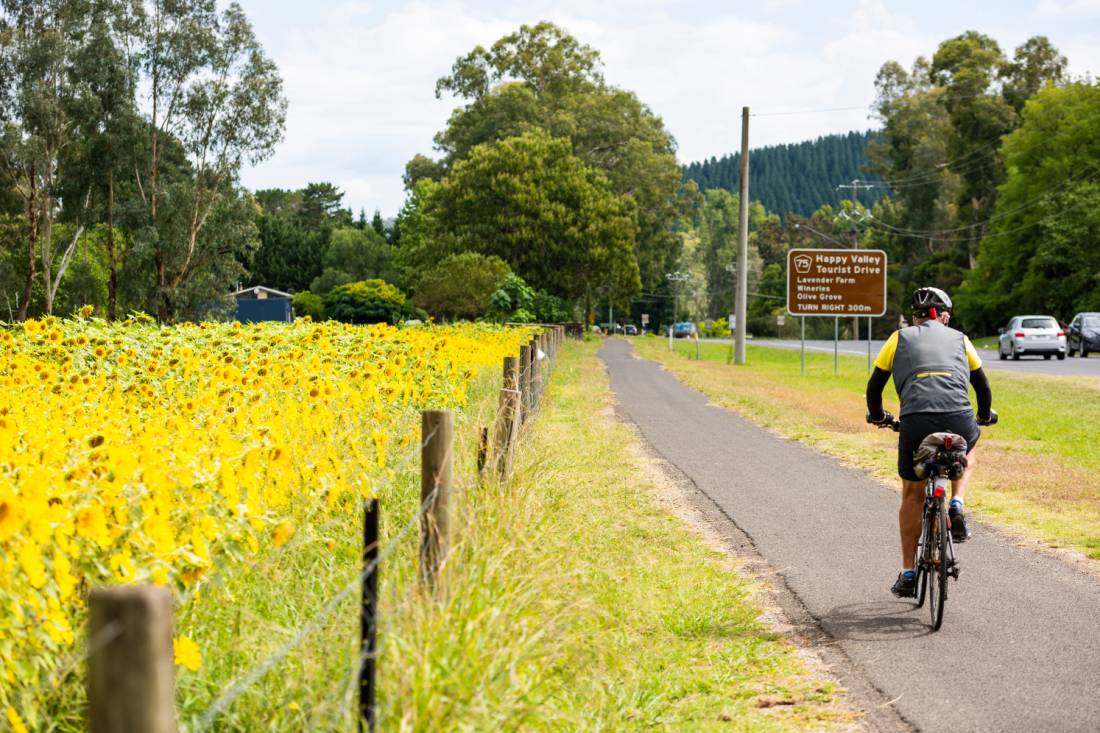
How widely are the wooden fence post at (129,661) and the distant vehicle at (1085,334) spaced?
4684cm

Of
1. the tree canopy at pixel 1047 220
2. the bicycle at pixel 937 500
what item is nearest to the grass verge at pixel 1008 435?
the bicycle at pixel 937 500

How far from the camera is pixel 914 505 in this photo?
24.2ft

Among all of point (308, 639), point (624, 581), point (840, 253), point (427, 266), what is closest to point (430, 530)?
point (308, 639)

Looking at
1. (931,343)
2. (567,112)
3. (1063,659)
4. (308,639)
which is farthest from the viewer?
(567,112)

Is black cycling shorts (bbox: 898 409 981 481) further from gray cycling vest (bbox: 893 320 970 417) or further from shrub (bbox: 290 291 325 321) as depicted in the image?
shrub (bbox: 290 291 325 321)

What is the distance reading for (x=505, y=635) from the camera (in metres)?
4.54

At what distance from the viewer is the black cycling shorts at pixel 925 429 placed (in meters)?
7.14

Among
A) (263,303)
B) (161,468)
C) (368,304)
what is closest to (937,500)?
(161,468)

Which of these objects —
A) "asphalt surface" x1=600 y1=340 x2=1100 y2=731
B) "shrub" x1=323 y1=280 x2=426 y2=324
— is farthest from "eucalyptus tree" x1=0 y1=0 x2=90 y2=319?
"asphalt surface" x1=600 y1=340 x2=1100 y2=731

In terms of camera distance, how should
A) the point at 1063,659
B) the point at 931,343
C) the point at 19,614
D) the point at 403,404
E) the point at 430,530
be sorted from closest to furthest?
the point at 19,614 < the point at 430,530 < the point at 1063,659 < the point at 931,343 < the point at 403,404

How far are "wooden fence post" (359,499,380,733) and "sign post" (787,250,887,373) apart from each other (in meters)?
31.5

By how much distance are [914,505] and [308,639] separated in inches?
165

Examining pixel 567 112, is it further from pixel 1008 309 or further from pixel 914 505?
pixel 914 505

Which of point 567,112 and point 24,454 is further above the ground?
point 567,112
